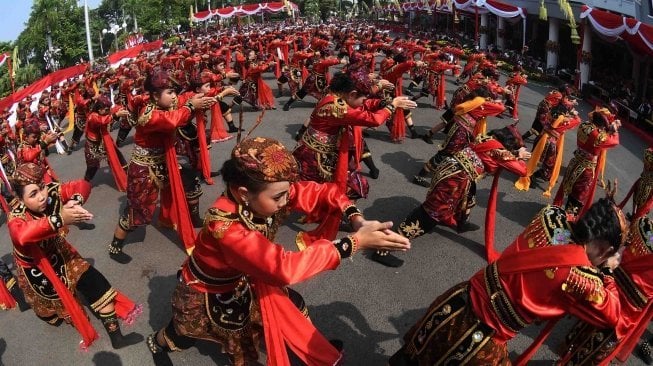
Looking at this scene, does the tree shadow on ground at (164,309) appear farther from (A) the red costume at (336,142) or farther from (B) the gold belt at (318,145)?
(B) the gold belt at (318,145)

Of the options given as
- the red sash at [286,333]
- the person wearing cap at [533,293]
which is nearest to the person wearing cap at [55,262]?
the red sash at [286,333]

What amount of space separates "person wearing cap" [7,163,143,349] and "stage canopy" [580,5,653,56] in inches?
416

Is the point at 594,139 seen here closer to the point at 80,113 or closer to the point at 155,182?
the point at 155,182

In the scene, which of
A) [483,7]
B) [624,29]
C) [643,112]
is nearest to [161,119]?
[643,112]

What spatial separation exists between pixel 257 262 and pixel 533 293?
1.25 metres

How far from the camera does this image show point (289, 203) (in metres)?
2.80

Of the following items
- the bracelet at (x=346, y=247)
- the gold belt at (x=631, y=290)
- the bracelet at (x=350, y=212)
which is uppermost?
the bracelet at (x=346, y=247)

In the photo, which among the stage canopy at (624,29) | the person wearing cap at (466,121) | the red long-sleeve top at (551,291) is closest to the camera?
the red long-sleeve top at (551,291)

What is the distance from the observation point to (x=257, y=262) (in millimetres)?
2236

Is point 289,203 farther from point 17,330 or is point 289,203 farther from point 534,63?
point 534,63

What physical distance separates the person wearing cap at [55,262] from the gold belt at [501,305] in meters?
2.47

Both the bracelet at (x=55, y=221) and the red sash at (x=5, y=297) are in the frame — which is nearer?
the bracelet at (x=55, y=221)

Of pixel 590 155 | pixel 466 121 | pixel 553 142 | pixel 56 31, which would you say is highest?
pixel 466 121

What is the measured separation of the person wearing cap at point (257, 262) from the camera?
225 cm
